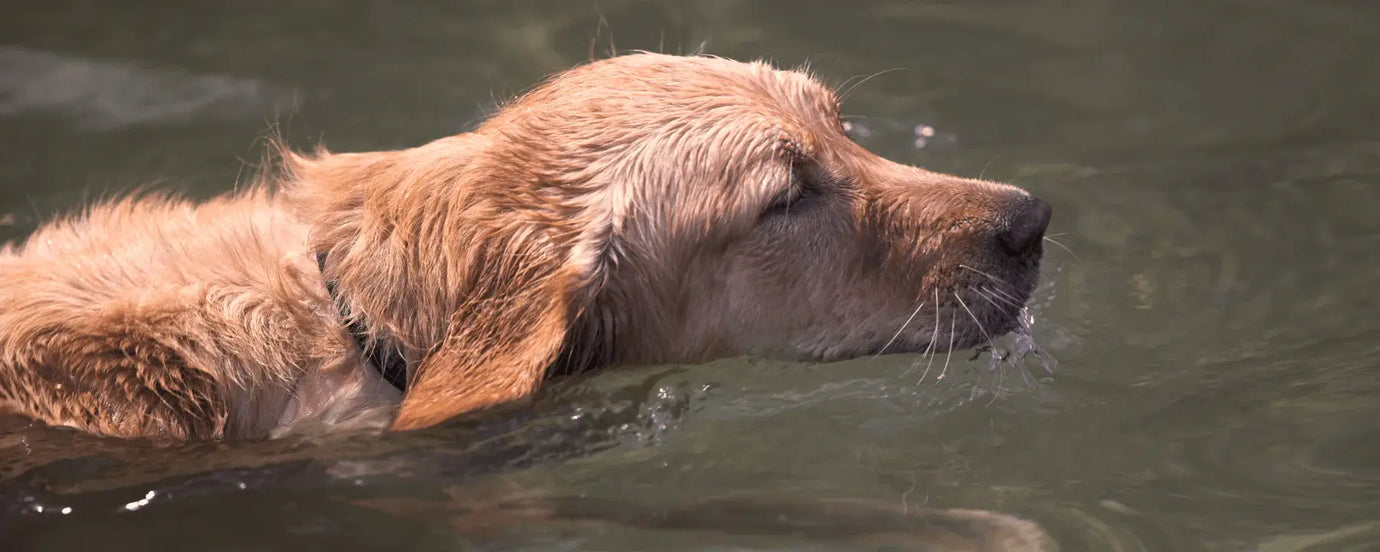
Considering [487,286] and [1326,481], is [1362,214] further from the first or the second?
[487,286]

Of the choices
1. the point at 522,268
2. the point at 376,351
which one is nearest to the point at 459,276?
the point at 522,268

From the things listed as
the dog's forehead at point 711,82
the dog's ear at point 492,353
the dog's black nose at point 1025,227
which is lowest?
the dog's ear at point 492,353

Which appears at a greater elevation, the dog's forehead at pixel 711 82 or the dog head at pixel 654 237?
the dog's forehead at pixel 711 82

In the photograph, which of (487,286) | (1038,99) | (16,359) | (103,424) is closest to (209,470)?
(103,424)

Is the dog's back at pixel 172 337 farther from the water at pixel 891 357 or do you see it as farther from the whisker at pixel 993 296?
the whisker at pixel 993 296

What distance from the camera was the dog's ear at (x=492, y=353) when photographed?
3.74 metres

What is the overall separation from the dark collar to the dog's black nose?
191cm

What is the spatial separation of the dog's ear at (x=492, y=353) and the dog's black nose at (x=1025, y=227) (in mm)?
1411

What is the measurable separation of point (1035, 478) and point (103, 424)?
9.15 ft

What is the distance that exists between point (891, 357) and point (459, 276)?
170 centimetres

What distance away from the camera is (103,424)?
3.79 metres

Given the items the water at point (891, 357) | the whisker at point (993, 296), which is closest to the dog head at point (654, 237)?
the whisker at point (993, 296)

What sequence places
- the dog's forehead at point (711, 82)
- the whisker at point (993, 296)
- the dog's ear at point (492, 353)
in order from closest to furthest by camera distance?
the dog's ear at point (492, 353)
the dog's forehead at point (711, 82)
the whisker at point (993, 296)

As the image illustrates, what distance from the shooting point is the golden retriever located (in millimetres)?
3822
